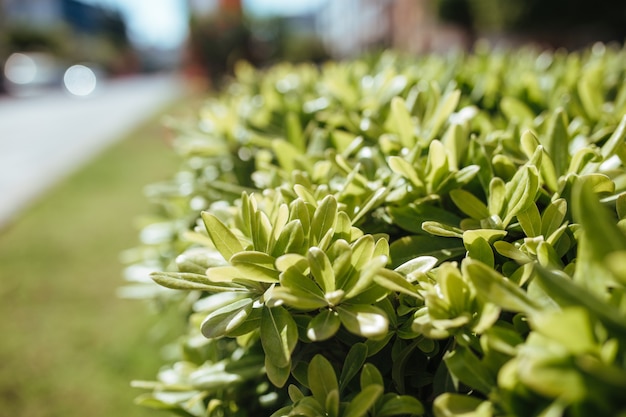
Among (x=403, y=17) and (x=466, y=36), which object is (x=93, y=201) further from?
(x=403, y=17)

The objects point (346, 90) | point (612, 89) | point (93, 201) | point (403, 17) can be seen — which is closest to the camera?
point (346, 90)

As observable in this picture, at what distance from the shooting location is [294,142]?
182 cm

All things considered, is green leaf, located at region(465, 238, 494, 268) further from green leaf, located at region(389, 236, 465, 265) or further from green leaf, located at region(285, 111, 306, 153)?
green leaf, located at region(285, 111, 306, 153)

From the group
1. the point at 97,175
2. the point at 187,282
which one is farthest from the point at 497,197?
the point at 97,175

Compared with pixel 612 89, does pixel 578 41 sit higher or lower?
lower

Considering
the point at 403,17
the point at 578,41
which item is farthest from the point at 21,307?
the point at 403,17

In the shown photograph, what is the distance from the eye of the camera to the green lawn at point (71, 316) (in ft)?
11.4

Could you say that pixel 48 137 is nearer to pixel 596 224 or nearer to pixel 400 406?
pixel 400 406

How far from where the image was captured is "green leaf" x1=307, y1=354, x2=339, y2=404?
951mm

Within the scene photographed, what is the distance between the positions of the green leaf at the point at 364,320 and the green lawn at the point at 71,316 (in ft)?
8.90

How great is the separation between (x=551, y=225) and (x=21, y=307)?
4857mm

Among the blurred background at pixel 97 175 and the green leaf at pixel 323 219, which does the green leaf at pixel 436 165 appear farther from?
the blurred background at pixel 97 175

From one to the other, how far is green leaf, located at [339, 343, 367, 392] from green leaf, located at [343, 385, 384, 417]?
107mm

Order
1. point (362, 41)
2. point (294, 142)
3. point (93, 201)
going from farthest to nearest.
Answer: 1. point (362, 41)
2. point (93, 201)
3. point (294, 142)
